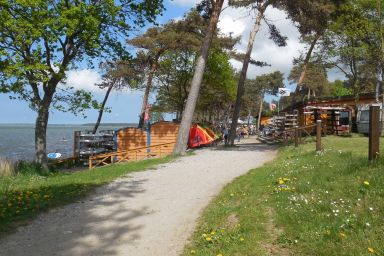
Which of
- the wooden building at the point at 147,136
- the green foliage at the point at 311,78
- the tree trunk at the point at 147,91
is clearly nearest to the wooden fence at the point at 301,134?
the wooden building at the point at 147,136

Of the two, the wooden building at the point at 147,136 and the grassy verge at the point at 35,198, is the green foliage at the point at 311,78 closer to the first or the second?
the wooden building at the point at 147,136

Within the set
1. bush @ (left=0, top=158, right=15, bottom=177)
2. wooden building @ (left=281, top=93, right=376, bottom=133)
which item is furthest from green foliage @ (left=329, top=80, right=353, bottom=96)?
bush @ (left=0, top=158, right=15, bottom=177)

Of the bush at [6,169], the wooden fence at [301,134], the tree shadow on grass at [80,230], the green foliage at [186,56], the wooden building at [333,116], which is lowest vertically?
the bush at [6,169]

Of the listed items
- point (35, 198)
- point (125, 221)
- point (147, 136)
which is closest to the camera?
point (125, 221)

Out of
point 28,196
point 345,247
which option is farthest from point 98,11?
point 345,247

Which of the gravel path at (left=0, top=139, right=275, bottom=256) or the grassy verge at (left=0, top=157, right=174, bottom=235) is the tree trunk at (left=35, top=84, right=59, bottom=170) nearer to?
the grassy verge at (left=0, top=157, right=174, bottom=235)

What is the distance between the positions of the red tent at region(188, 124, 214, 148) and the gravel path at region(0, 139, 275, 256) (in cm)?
1904

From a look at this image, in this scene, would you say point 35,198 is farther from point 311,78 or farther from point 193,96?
point 311,78

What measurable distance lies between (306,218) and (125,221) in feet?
11.5

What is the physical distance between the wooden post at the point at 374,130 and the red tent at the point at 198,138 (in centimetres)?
2473

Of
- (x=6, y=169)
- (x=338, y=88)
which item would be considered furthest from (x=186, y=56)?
(x=338, y=88)

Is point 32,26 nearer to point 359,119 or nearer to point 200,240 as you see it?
point 200,240

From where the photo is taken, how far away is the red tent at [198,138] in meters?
33.0

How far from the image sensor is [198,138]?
33094 mm
